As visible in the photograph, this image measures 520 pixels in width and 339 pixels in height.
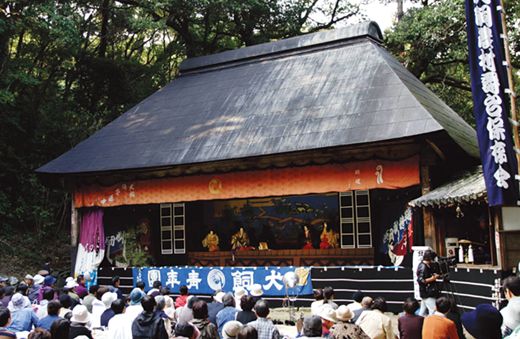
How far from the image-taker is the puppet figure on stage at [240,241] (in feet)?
55.6

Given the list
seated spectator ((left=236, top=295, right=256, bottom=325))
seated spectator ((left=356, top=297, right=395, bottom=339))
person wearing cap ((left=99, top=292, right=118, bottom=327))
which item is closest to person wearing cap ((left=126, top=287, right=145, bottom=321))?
person wearing cap ((left=99, top=292, right=118, bottom=327))

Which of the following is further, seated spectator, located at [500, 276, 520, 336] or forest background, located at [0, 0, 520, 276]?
forest background, located at [0, 0, 520, 276]

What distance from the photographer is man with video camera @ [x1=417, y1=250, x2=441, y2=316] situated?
8.44m

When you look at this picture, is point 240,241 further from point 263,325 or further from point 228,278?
point 263,325

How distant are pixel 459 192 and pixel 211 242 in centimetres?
889

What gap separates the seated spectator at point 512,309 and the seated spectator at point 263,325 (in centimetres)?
215

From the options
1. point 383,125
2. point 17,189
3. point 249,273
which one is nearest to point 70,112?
point 17,189

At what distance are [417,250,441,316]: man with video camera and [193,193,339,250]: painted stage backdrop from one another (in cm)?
728

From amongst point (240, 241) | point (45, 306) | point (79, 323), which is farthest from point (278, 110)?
point (79, 323)

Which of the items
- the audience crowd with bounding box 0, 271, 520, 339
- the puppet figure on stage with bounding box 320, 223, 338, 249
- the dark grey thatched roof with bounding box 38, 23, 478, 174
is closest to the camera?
the audience crowd with bounding box 0, 271, 520, 339

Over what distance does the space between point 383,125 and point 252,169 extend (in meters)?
3.49

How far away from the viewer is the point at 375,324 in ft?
20.6

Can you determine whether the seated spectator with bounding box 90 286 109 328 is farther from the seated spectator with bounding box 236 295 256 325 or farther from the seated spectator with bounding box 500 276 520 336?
the seated spectator with bounding box 500 276 520 336

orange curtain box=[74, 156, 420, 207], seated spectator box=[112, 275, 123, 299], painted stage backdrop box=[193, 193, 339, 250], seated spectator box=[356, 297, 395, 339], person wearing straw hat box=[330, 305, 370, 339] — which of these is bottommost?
seated spectator box=[356, 297, 395, 339]
